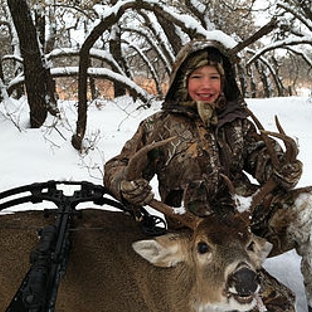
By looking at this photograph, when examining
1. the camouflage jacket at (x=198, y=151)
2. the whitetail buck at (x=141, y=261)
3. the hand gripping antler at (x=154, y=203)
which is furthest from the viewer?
the camouflage jacket at (x=198, y=151)

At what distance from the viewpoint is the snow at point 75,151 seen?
4797 mm

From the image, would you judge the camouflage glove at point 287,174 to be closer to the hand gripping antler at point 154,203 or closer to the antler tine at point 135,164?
the hand gripping antler at point 154,203

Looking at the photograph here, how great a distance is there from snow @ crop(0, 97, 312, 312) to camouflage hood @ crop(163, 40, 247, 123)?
4.35 feet

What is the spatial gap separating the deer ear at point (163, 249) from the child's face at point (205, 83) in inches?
40.7

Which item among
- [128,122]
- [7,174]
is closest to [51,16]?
[128,122]

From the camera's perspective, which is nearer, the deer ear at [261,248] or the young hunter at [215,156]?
the deer ear at [261,248]

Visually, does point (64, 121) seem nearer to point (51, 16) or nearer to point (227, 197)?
point (227, 197)

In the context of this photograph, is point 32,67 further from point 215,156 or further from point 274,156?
point 274,156

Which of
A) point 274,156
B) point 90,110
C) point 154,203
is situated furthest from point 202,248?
point 90,110

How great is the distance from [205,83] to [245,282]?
4.86 ft

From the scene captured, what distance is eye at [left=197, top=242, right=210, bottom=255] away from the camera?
272 centimetres

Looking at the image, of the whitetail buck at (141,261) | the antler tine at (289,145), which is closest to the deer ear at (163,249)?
the whitetail buck at (141,261)

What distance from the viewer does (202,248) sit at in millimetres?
2748

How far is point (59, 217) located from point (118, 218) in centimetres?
52
